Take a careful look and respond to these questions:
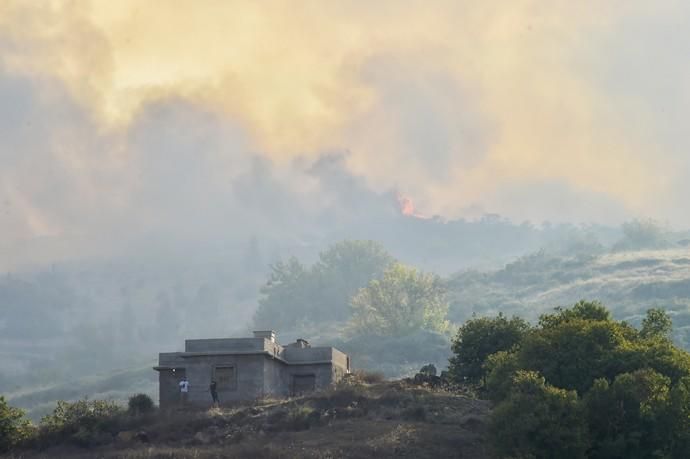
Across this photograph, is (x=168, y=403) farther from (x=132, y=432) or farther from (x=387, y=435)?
(x=387, y=435)

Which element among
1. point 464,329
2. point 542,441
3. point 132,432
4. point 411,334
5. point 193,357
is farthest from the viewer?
point 411,334

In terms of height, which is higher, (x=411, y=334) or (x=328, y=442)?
(x=411, y=334)

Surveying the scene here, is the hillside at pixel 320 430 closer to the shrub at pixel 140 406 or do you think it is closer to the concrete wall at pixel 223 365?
the shrub at pixel 140 406

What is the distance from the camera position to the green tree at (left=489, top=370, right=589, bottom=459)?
49.8 m

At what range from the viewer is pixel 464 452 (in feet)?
→ 185

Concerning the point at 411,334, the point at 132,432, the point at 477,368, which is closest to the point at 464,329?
the point at 477,368

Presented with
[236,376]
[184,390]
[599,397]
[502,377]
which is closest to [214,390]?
[236,376]

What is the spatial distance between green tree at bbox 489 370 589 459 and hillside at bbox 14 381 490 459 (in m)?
5.15

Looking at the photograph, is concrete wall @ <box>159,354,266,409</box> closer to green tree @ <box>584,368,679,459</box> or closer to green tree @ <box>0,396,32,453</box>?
green tree @ <box>0,396,32,453</box>

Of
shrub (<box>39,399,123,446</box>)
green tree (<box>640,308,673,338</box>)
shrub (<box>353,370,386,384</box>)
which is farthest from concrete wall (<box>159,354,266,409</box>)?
green tree (<box>640,308,673,338</box>)

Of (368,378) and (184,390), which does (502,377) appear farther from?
(184,390)

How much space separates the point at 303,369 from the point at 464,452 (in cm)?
2458

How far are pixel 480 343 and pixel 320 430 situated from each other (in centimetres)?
1841

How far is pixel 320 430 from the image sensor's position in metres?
61.8
